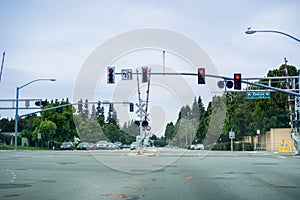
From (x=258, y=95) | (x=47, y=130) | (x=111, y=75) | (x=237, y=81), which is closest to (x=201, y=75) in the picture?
(x=237, y=81)

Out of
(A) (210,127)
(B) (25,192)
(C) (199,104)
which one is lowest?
(B) (25,192)

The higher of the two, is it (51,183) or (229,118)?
(229,118)

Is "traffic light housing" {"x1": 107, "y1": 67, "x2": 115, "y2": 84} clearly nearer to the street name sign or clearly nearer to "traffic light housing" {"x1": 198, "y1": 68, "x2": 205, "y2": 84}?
"traffic light housing" {"x1": 198, "y1": 68, "x2": 205, "y2": 84}

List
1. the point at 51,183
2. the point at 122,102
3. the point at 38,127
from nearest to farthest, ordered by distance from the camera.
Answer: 1. the point at 51,183
2. the point at 122,102
3. the point at 38,127

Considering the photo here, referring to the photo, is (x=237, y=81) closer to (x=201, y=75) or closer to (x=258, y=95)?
(x=201, y=75)

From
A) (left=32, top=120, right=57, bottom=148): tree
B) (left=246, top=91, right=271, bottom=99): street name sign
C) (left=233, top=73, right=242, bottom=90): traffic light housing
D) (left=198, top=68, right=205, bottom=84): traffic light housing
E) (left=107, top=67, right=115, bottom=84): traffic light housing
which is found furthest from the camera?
(left=32, top=120, right=57, bottom=148): tree

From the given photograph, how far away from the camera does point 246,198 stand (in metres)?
10.8

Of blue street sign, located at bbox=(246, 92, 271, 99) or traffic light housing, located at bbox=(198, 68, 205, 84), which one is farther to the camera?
blue street sign, located at bbox=(246, 92, 271, 99)

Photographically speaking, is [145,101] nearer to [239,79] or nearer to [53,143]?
[239,79]

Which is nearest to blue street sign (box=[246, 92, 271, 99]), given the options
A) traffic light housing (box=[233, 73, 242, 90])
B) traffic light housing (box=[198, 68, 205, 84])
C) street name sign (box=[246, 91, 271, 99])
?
street name sign (box=[246, 91, 271, 99])

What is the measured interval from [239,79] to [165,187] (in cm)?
1641

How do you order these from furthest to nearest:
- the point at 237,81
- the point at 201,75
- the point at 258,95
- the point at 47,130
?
1. the point at 47,130
2. the point at 258,95
3. the point at 237,81
4. the point at 201,75

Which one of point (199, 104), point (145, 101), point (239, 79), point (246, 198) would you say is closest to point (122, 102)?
point (145, 101)

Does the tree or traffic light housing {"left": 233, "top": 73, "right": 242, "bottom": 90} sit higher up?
traffic light housing {"left": 233, "top": 73, "right": 242, "bottom": 90}
